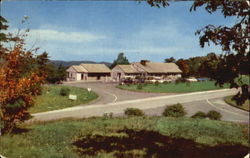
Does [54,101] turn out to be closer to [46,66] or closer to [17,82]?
Result: [46,66]

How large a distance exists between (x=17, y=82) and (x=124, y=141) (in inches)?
236

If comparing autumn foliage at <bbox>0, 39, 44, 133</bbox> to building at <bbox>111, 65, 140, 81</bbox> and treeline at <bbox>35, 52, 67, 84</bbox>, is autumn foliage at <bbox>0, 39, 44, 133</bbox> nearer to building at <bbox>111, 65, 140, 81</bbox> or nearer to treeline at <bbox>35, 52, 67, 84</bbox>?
treeline at <bbox>35, 52, 67, 84</bbox>

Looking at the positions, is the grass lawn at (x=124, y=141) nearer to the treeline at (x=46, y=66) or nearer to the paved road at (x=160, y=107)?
the treeline at (x=46, y=66)

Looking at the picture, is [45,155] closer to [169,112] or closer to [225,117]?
[169,112]

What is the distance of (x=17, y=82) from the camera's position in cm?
1036

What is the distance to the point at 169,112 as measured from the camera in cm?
2336

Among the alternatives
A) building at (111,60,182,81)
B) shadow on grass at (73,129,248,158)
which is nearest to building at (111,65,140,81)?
building at (111,60,182,81)

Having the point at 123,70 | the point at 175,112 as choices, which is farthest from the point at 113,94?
the point at 123,70

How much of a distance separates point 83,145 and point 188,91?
3072 cm

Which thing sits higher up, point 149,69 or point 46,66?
point 149,69

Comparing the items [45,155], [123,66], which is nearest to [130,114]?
[123,66]

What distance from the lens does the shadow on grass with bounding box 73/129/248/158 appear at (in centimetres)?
1041

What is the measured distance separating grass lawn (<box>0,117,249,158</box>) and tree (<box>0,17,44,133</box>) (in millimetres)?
1321

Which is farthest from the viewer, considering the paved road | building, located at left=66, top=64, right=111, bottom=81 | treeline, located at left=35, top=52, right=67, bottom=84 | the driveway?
the driveway
